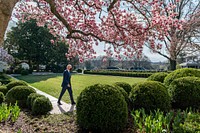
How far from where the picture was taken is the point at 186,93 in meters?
5.04

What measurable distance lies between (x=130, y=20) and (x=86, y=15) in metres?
1.21

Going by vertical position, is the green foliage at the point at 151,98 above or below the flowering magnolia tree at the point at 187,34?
below

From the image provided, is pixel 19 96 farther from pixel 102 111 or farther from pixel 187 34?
pixel 187 34

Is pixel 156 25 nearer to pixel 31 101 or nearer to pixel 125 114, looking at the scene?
pixel 125 114

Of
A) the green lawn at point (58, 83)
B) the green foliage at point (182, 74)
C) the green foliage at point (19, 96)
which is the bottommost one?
the green lawn at point (58, 83)

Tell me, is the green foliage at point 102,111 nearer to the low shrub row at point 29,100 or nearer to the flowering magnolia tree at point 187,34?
the low shrub row at point 29,100

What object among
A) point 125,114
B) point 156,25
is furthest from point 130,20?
point 125,114

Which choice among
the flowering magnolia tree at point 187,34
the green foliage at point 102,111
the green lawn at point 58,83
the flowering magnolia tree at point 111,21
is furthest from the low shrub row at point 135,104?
the flowering magnolia tree at point 187,34

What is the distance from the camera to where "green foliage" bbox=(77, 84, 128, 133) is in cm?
388

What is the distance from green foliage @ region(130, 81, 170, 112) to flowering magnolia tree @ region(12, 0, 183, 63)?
925 mm

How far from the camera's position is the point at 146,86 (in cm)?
480

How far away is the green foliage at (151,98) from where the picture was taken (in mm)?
4590

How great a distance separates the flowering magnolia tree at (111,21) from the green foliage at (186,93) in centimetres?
125

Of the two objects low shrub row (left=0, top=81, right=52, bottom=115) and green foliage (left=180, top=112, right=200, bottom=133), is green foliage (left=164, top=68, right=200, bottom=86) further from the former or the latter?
low shrub row (left=0, top=81, right=52, bottom=115)
